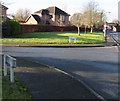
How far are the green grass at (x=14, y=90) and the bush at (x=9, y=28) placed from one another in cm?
2661

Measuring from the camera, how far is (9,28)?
112 feet

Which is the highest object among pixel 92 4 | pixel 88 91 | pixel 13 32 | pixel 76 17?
pixel 92 4

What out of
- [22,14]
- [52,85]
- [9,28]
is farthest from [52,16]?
[52,85]

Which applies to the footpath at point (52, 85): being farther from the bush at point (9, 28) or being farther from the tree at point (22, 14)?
the tree at point (22, 14)

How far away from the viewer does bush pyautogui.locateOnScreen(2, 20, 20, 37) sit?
33.2m

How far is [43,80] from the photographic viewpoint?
299 inches

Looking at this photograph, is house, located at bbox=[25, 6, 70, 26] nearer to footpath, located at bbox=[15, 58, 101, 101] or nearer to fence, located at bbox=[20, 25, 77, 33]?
fence, located at bbox=[20, 25, 77, 33]

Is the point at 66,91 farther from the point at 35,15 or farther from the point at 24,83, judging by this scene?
the point at 35,15

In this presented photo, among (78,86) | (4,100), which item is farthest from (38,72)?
(4,100)

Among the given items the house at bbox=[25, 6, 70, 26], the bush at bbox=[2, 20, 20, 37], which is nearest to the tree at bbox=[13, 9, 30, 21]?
the house at bbox=[25, 6, 70, 26]

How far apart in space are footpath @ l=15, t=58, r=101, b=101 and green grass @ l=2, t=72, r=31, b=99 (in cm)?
19

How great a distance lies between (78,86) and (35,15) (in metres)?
72.8

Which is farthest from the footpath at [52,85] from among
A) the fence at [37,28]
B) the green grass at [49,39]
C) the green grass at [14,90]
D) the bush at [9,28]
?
the fence at [37,28]

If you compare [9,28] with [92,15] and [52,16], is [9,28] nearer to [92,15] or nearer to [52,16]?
[92,15]
